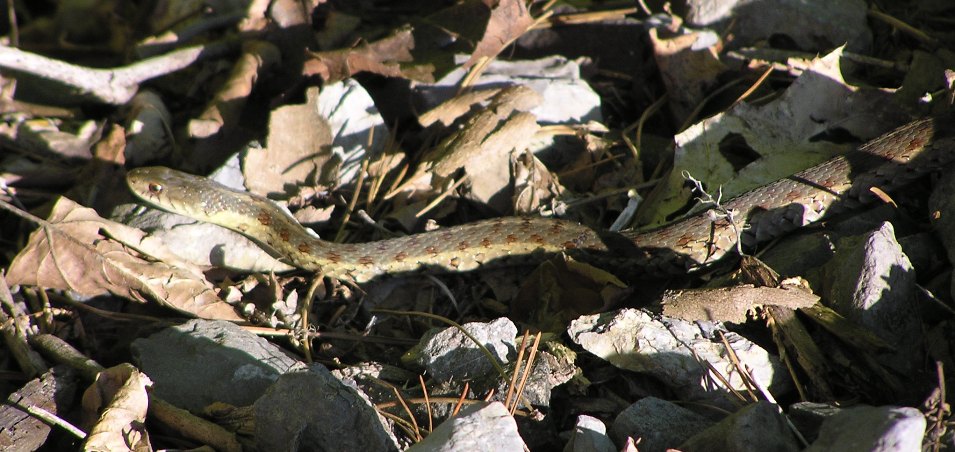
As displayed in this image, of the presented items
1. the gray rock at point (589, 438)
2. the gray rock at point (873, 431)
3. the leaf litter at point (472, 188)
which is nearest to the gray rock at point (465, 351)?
the leaf litter at point (472, 188)

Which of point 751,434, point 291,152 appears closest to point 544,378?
point 751,434

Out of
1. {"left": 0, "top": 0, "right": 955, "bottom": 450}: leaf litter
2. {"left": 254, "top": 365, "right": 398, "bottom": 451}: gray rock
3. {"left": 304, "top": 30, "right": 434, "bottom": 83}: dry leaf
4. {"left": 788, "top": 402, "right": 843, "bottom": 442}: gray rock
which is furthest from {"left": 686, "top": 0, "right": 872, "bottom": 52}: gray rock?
{"left": 254, "top": 365, "right": 398, "bottom": 451}: gray rock

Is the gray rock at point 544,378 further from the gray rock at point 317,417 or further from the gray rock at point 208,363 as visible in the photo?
the gray rock at point 208,363

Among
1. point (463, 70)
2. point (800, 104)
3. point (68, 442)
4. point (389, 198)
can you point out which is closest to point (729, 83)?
point (800, 104)

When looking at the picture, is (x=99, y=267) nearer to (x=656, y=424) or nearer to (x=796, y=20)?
(x=656, y=424)

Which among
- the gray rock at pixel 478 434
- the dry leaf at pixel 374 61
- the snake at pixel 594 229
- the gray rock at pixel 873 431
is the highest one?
the dry leaf at pixel 374 61

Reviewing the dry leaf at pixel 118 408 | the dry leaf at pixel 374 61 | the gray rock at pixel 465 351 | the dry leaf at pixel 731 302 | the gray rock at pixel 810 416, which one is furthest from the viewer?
the dry leaf at pixel 374 61

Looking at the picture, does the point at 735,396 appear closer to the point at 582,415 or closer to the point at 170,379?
the point at 582,415

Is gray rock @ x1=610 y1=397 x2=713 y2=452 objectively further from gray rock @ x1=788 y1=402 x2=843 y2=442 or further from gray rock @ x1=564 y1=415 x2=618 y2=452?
gray rock @ x1=788 y1=402 x2=843 y2=442
